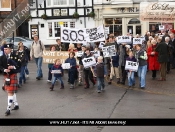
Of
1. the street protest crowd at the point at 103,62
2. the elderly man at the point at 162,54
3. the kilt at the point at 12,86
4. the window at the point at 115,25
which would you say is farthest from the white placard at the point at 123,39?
the window at the point at 115,25

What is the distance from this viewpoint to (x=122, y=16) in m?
30.5

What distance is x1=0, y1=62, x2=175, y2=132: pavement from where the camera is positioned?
789 cm

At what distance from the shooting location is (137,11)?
30125 millimetres

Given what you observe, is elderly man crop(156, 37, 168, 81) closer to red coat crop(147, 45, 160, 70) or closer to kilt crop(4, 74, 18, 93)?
red coat crop(147, 45, 160, 70)

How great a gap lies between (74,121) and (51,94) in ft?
22.8

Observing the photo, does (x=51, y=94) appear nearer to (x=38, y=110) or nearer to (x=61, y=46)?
(x=38, y=110)

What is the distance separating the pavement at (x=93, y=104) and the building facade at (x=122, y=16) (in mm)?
17076

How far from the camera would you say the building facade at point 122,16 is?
30125 millimetres

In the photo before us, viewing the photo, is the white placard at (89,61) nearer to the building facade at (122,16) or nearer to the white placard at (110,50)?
the white placard at (110,50)

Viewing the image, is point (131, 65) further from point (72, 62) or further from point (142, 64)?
point (72, 62)

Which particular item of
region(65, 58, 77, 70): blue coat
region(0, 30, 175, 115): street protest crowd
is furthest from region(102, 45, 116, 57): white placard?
region(65, 58, 77, 70): blue coat

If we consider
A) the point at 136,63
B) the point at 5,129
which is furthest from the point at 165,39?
the point at 5,129

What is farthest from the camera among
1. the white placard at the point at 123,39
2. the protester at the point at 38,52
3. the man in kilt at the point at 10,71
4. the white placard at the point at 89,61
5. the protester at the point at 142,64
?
the protester at the point at 38,52

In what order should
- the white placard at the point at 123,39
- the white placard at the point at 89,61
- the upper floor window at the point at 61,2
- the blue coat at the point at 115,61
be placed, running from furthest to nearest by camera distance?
1. the upper floor window at the point at 61,2
2. the white placard at the point at 123,39
3. the blue coat at the point at 115,61
4. the white placard at the point at 89,61
